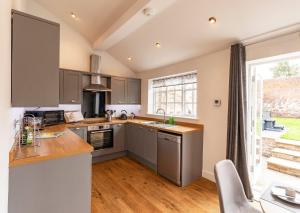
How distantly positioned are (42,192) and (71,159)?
0.34 metres

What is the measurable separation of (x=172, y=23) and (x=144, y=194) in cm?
272

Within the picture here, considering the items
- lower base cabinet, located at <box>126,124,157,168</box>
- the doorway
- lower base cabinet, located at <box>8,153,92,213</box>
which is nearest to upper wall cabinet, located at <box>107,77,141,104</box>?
lower base cabinet, located at <box>126,124,157,168</box>

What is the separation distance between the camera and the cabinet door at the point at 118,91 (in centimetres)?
429

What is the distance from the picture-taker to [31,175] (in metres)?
1.40

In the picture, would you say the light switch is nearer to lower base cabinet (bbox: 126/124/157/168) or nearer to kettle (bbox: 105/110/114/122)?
lower base cabinet (bbox: 126/124/157/168)

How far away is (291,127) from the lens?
13.0 feet

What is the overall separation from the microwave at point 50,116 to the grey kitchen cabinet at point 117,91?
124 cm

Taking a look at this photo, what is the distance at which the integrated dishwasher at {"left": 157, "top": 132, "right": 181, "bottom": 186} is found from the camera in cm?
271

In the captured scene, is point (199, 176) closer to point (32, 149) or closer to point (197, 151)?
point (197, 151)

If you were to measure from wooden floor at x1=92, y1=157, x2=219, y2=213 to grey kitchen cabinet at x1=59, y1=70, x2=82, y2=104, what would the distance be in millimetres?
1655

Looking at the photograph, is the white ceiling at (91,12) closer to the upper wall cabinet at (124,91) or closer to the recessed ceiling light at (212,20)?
the recessed ceiling light at (212,20)

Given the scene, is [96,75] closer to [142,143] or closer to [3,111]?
[142,143]

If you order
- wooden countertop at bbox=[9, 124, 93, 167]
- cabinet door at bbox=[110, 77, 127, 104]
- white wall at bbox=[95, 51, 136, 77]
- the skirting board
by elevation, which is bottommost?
the skirting board

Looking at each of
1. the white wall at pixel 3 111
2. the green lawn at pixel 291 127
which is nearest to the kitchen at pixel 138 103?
the white wall at pixel 3 111
